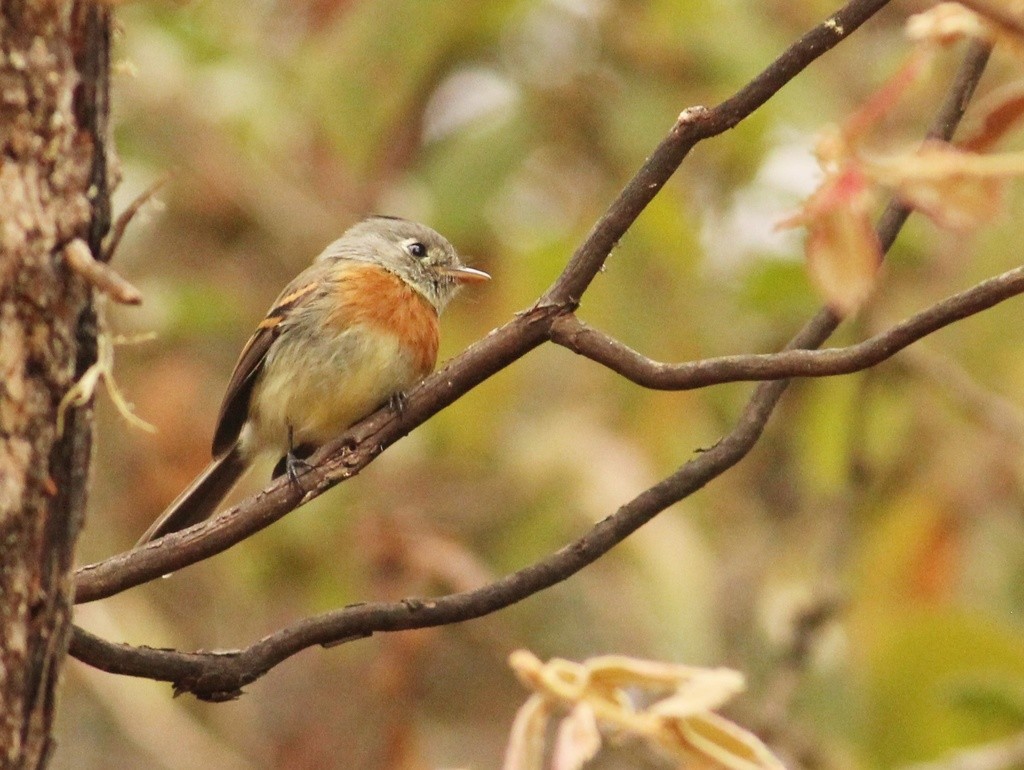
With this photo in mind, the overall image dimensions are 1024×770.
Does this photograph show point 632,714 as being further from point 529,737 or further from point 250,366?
point 250,366

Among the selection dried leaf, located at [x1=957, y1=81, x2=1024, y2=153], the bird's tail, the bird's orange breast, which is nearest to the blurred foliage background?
the bird's orange breast

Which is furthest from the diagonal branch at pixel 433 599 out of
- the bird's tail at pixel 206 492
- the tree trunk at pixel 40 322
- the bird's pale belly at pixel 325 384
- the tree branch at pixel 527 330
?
the bird's pale belly at pixel 325 384

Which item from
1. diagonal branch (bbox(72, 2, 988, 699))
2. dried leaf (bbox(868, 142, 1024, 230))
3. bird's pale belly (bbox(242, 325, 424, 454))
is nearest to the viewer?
dried leaf (bbox(868, 142, 1024, 230))

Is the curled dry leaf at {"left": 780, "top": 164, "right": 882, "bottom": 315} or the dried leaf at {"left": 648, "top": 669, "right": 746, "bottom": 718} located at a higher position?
the curled dry leaf at {"left": 780, "top": 164, "right": 882, "bottom": 315}

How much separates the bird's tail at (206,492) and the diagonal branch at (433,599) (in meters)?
1.60

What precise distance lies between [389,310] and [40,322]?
8.01 ft

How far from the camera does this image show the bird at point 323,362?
11.7 feet

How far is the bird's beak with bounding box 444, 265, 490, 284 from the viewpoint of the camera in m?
4.11

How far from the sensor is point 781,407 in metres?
5.32

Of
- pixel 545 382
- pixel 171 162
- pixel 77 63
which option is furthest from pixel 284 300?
pixel 77 63

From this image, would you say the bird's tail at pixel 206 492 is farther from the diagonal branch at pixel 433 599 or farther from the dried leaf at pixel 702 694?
the dried leaf at pixel 702 694

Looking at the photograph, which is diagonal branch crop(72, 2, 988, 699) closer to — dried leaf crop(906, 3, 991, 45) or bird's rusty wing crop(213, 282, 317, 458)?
dried leaf crop(906, 3, 991, 45)

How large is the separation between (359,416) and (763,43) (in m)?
1.53

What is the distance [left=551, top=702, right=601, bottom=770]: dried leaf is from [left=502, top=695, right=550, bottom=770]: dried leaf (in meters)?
0.02
